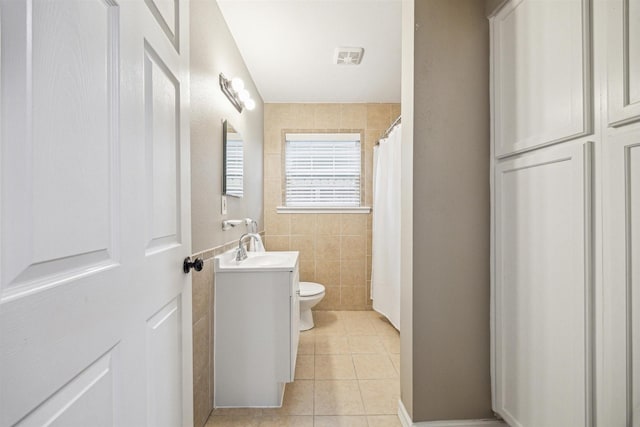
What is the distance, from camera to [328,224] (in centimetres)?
340

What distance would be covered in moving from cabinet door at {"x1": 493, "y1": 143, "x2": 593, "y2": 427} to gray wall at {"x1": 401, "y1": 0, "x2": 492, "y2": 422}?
0.25 ft

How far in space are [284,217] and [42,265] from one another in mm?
2937

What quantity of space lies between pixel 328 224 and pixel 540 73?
243 cm

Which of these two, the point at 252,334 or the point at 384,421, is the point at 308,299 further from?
the point at 384,421

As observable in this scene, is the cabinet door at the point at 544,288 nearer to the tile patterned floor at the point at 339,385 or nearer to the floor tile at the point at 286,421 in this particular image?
the tile patterned floor at the point at 339,385

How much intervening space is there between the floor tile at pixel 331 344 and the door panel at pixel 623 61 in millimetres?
2137

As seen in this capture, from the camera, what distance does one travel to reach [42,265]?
1.50 ft

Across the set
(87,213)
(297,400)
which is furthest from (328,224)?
(87,213)

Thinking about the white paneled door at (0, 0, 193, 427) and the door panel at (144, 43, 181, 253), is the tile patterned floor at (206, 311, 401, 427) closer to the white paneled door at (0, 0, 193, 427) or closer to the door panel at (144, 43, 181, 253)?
the white paneled door at (0, 0, 193, 427)

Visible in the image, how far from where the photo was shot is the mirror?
6.39ft

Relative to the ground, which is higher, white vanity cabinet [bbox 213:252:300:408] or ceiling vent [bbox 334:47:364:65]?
ceiling vent [bbox 334:47:364:65]

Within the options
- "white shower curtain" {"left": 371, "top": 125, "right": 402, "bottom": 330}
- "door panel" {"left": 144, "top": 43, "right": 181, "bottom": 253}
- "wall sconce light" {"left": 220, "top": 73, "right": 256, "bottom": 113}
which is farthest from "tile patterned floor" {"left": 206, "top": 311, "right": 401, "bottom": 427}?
"wall sconce light" {"left": 220, "top": 73, "right": 256, "bottom": 113}

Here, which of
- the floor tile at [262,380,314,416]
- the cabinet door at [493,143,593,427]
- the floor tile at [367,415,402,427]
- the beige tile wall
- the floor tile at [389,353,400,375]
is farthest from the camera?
the beige tile wall

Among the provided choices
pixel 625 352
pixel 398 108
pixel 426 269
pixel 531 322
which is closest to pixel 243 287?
pixel 426 269
